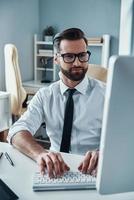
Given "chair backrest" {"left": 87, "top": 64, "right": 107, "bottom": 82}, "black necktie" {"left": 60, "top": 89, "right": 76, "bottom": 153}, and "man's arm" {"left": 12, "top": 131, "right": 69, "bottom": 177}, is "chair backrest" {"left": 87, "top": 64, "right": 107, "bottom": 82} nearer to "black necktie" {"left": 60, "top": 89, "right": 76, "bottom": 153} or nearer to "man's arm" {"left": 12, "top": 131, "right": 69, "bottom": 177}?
"black necktie" {"left": 60, "top": 89, "right": 76, "bottom": 153}

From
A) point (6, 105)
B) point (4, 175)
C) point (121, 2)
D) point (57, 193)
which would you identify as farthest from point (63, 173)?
point (121, 2)

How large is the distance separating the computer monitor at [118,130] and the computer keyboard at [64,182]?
0.28 m

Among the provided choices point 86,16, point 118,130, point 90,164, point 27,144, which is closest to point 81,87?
point 27,144

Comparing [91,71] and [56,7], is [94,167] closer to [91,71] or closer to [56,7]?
[91,71]

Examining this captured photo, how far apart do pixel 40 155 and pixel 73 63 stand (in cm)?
54

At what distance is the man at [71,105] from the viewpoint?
144 centimetres

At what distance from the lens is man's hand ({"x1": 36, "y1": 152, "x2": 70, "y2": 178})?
98 cm

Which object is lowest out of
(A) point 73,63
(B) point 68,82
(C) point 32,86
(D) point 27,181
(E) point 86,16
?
(C) point 32,86

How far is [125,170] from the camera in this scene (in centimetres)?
64

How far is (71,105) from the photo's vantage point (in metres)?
1.46

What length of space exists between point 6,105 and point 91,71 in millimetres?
1398

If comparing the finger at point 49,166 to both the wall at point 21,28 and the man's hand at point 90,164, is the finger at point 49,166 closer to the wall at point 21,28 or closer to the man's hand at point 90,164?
the man's hand at point 90,164

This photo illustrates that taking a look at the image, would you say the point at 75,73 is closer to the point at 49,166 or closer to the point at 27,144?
the point at 27,144

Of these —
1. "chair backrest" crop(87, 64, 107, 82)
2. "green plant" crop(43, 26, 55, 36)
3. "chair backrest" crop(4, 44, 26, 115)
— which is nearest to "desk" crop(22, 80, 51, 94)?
"chair backrest" crop(4, 44, 26, 115)
